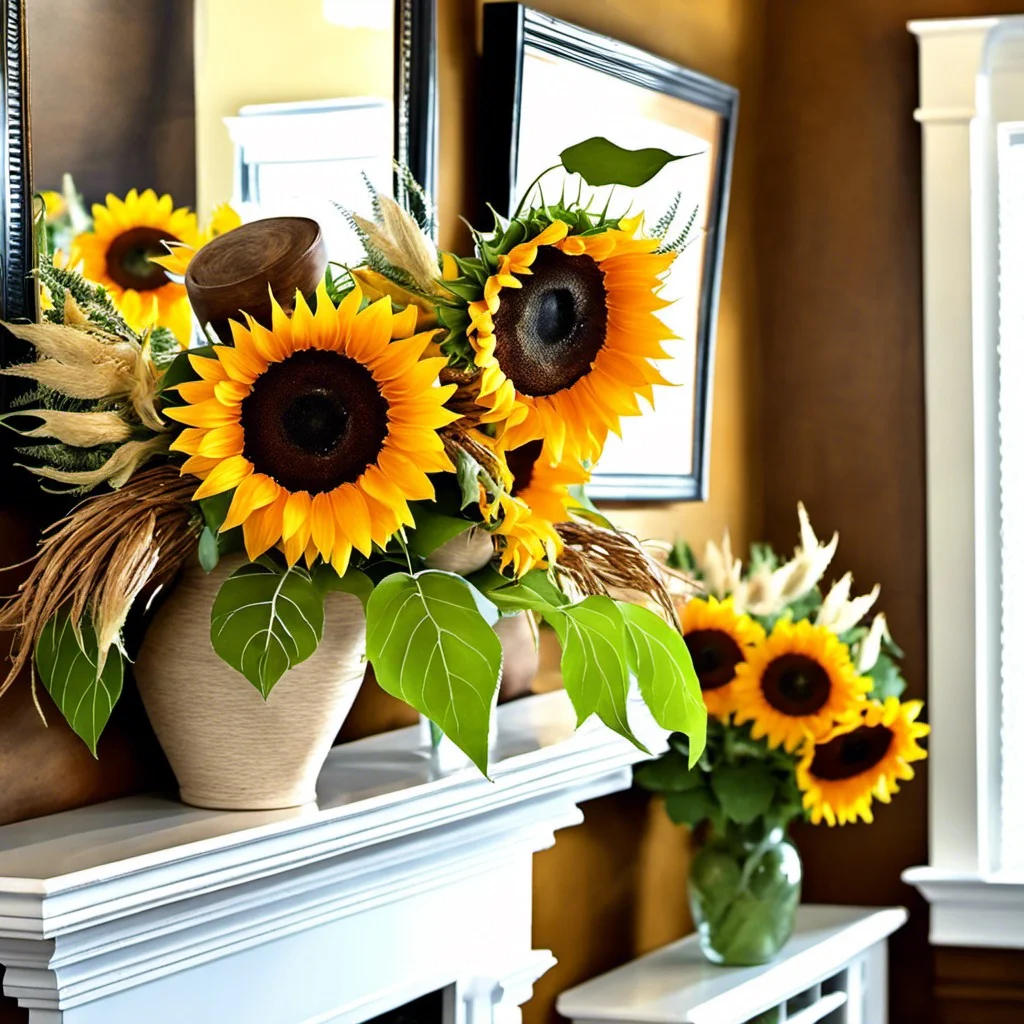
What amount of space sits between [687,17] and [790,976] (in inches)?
54.2

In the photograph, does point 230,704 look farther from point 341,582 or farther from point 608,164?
point 608,164

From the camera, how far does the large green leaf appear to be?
43.5 inches

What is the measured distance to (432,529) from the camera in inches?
44.4

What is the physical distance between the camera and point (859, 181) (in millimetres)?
2506

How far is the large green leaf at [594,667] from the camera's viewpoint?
1.11 m

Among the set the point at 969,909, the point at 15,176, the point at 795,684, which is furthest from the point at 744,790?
the point at 15,176

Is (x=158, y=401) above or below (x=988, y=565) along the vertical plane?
above

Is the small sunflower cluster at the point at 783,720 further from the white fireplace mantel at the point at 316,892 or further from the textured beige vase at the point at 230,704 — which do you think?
the textured beige vase at the point at 230,704

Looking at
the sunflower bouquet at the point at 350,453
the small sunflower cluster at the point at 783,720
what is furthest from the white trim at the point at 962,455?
the sunflower bouquet at the point at 350,453

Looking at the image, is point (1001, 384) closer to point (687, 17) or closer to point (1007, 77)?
point (1007, 77)

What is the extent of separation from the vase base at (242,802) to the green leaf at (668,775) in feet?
3.04

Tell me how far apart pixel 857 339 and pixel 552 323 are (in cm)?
152

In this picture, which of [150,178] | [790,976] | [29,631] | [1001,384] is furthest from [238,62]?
[1001,384]

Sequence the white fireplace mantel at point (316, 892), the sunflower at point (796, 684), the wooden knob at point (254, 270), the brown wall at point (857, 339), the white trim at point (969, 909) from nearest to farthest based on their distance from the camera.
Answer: the white fireplace mantel at point (316, 892), the wooden knob at point (254, 270), the sunflower at point (796, 684), the white trim at point (969, 909), the brown wall at point (857, 339)
